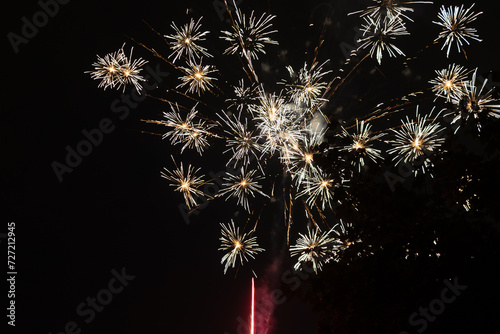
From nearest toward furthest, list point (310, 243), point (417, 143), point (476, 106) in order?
point (476, 106) < point (417, 143) < point (310, 243)

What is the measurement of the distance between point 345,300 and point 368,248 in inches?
38.5

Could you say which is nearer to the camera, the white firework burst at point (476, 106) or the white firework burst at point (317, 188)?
the white firework burst at point (476, 106)

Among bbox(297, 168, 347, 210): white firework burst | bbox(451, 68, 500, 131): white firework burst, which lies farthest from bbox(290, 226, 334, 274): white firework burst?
bbox(451, 68, 500, 131): white firework burst

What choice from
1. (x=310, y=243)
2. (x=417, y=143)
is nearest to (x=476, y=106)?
(x=417, y=143)

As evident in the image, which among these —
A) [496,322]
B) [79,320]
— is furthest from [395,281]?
[79,320]

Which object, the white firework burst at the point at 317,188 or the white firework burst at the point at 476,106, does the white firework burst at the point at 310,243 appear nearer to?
the white firework burst at the point at 317,188

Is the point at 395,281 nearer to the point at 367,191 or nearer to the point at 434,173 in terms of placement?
the point at 367,191

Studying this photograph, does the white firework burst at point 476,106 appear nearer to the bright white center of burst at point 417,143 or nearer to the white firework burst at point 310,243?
the bright white center of burst at point 417,143

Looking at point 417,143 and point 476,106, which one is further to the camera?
point 417,143

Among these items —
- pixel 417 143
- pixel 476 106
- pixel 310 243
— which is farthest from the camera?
pixel 310 243

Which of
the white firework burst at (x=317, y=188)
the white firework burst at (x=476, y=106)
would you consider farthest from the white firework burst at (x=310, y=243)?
the white firework burst at (x=476, y=106)

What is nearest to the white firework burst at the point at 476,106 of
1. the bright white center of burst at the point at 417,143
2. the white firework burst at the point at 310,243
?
the bright white center of burst at the point at 417,143

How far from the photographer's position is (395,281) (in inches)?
225

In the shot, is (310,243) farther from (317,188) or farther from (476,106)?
(476,106)
